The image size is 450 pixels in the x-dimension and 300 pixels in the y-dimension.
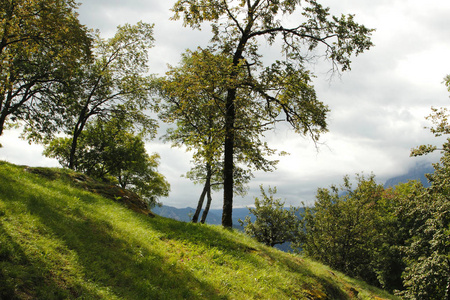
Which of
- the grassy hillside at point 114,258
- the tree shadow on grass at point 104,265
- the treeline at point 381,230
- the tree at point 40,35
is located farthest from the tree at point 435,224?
the tree at point 40,35

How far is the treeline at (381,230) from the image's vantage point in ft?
66.0

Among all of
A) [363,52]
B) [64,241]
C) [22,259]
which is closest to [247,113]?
[363,52]

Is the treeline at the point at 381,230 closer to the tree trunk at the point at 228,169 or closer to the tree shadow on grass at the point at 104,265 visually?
the tree trunk at the point at 228,169

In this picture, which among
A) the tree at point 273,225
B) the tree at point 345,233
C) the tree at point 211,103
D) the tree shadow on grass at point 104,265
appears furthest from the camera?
the tree at point 273,225

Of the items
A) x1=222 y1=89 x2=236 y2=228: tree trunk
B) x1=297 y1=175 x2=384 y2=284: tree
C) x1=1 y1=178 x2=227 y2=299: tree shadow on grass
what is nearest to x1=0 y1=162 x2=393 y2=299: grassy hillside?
x1=1 y1=178 x2=227 y2=299: tree shadow on grass

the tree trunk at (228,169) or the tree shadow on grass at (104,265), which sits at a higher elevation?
the tree trunk at (228,169)

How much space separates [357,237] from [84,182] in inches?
1190

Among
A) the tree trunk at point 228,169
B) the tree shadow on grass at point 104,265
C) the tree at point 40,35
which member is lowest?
the tree shadow on grass at point 104,265

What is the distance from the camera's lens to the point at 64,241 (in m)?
7.17

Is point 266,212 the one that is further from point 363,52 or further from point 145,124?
point 363,52

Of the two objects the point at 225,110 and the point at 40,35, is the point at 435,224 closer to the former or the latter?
the point at 225,110

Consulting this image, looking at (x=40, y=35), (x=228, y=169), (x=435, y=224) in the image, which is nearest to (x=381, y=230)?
(x=435, y=224)

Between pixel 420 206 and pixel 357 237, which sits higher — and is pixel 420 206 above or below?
above

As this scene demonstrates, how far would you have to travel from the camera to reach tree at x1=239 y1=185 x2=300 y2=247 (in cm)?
4006
